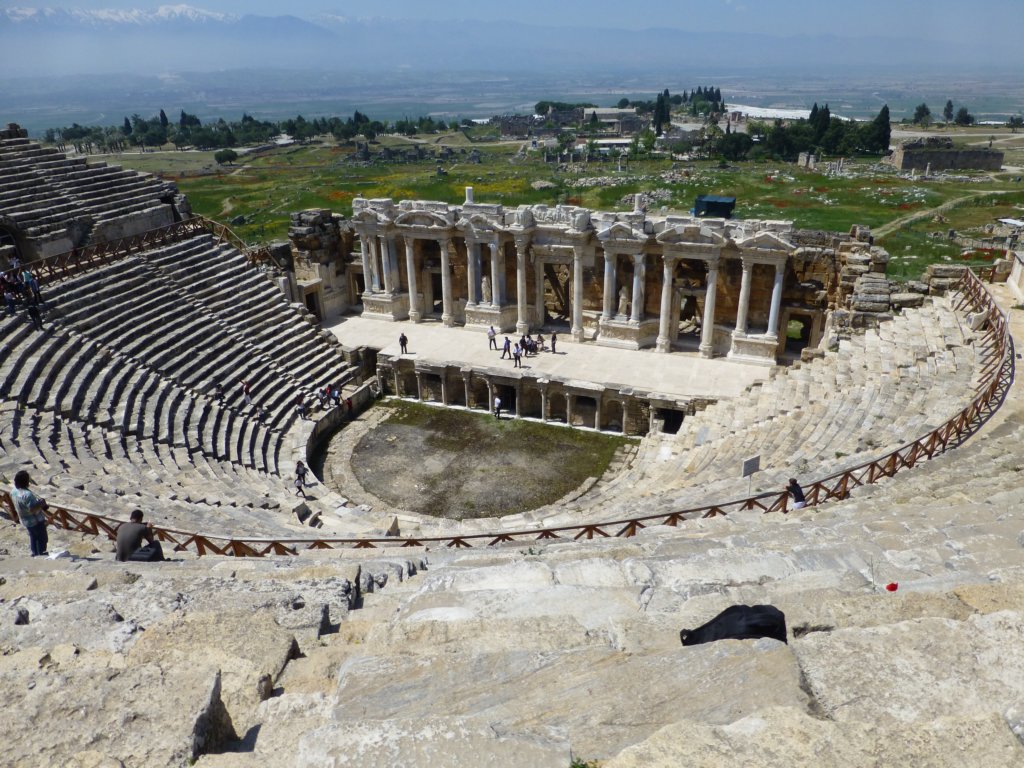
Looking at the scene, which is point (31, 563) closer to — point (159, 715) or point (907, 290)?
point (159, 715)

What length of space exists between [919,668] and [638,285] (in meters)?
24.0

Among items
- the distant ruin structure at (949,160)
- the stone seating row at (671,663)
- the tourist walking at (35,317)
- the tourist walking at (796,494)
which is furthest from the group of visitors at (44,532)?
the distant ruin structure at (949,160)

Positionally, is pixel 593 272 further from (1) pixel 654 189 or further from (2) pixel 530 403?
(1) pixel 654 189

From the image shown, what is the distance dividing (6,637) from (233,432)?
16.0 m

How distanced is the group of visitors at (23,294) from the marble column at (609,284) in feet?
61.6

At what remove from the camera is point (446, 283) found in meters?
30.5

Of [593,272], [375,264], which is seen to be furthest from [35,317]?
[593,272]

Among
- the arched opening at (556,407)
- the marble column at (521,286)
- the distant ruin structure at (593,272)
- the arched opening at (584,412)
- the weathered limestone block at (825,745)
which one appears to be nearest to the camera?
the weathered limestone block at (825,745)

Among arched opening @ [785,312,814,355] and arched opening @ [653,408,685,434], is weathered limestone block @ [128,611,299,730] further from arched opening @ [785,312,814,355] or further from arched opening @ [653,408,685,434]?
arched opening @ [785,312,814,355]

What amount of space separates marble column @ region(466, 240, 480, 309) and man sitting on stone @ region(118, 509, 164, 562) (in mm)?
21706

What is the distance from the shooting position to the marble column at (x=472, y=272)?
97.7 feet

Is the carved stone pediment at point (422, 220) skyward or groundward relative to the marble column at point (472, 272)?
skyward

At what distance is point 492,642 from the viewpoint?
16.9 ft

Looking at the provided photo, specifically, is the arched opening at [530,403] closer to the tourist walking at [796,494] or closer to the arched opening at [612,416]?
the arched opening at [612,416]
